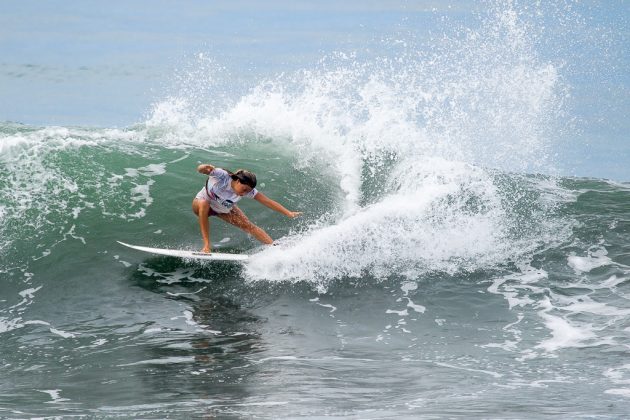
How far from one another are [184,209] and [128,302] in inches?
127

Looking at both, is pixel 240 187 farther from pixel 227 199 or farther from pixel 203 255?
pixel 203 255

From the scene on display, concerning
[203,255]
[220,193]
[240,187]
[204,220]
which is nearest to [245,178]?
[240,187]

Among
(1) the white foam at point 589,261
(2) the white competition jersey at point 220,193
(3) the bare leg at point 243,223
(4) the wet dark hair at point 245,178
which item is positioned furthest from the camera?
(1) the white foam at point 589,261

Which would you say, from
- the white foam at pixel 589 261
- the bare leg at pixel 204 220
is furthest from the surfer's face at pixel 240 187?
the white foam at pixel 589 261

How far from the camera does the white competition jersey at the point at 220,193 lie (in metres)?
10.5

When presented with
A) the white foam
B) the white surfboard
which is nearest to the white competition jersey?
the white surfboard

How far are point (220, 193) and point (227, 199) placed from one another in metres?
0.14

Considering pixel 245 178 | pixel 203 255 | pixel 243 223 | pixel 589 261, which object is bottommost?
pixel 203 255

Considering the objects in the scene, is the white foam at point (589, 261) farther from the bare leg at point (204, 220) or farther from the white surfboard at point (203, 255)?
the bare leg at point (204, 220)

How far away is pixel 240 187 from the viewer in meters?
10.4

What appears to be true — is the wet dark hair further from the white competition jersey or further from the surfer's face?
the white competition jersey

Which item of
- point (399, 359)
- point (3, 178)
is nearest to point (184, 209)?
point (3, 178)

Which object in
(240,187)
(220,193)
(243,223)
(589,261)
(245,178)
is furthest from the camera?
(589,261)

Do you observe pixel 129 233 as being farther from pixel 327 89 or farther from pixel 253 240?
pixel 327 89
